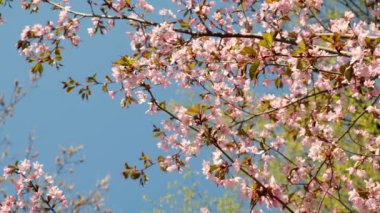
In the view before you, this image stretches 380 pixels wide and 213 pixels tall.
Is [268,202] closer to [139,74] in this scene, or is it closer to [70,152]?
[139,74]

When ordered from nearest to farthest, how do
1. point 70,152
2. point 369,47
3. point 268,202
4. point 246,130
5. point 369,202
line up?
point 369,47 < point 268,202 < point 369,202 < point 246,130 < point 70,152

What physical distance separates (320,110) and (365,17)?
5.79m

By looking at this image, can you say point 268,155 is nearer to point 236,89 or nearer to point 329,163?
point 329,163

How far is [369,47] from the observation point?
2.04 metres

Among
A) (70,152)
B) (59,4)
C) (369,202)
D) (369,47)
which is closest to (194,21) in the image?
(59,4)

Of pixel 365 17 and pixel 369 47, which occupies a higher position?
pixel 365 17

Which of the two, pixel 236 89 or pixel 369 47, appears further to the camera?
pixel 236 89

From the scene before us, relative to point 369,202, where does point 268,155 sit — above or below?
above

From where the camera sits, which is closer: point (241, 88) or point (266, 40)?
point (266, 40)

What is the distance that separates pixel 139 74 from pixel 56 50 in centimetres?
136

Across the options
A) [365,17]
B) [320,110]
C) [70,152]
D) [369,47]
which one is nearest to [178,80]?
[320,110]

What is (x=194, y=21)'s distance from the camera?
4941mm

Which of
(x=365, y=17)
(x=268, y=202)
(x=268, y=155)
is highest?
(x=365, y=17)

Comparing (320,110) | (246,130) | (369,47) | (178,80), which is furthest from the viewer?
(178,80)
